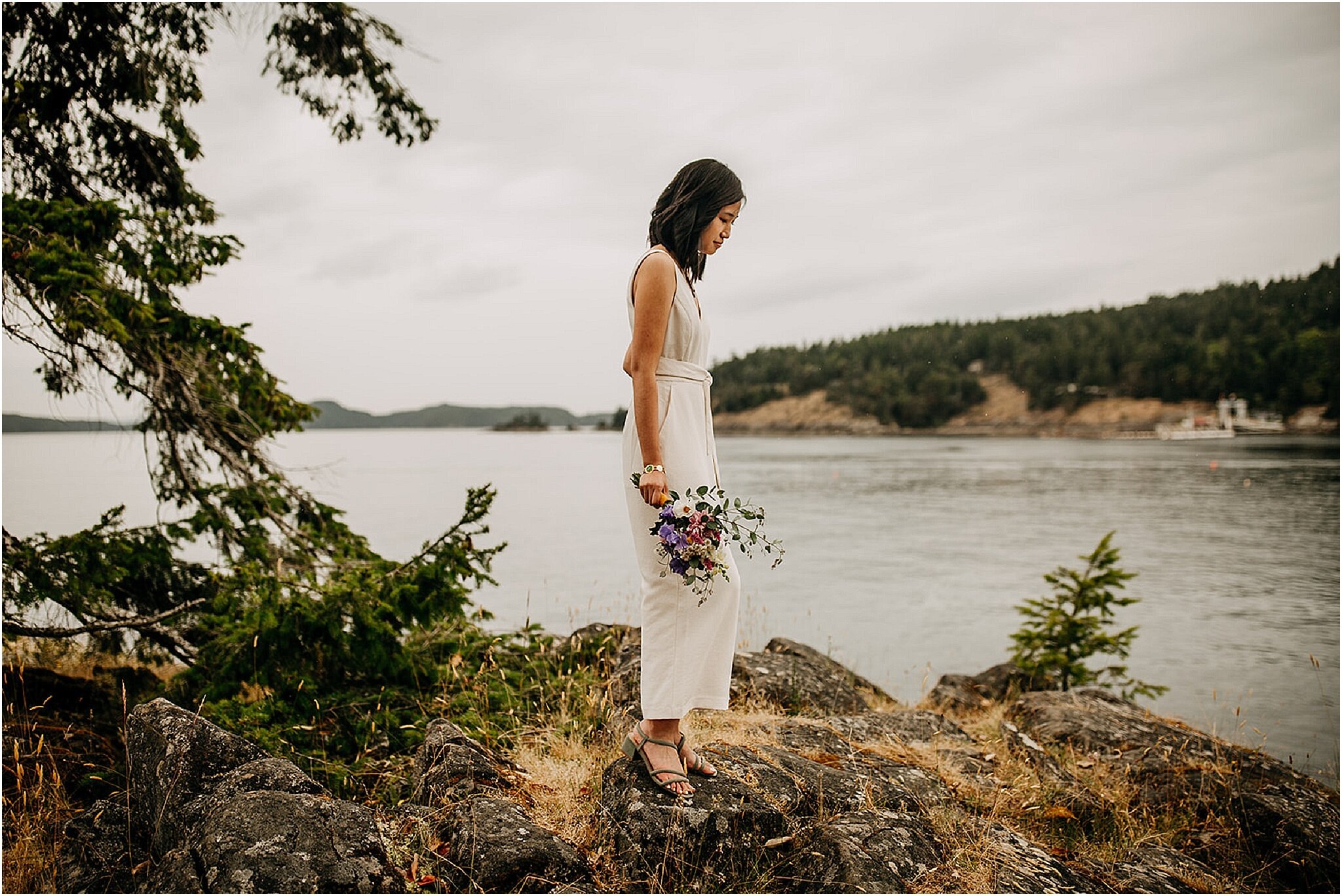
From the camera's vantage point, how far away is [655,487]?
2947 millimetres

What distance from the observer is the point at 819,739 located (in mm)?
4402

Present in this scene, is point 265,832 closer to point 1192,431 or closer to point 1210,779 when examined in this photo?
point 1210,779

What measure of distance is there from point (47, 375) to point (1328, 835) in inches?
311

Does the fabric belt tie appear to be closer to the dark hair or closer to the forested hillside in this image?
the dark hair

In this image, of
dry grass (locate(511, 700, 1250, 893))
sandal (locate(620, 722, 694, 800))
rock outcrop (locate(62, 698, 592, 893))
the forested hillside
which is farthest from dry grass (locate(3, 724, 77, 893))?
the forested hillside

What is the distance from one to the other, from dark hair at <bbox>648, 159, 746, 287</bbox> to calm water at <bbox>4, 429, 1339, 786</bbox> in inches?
143

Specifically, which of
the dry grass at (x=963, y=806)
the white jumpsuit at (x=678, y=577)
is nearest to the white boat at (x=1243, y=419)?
the dry grass at (x=963, y=806)

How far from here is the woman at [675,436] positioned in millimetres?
3023

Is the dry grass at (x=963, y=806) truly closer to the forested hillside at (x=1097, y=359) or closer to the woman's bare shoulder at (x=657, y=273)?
the woman's bare shoulder at (x=657, y=273)

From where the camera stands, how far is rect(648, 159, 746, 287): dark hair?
3080mm

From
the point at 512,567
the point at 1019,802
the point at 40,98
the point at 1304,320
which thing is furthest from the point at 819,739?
the point at 1304,320

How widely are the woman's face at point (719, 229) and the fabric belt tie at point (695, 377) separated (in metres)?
0.46

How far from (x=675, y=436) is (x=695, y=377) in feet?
0.88

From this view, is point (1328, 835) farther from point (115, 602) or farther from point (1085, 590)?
point (115, 602)
